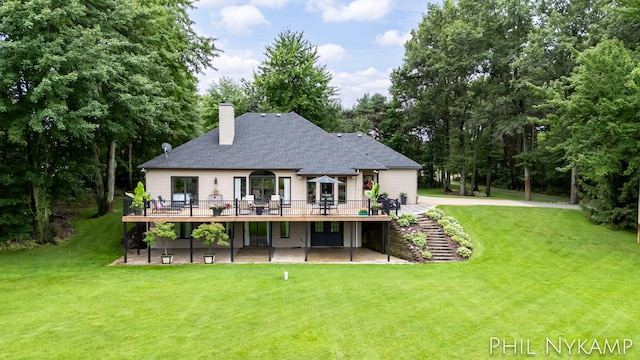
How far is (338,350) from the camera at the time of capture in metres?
8.46

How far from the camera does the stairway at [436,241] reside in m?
17.6

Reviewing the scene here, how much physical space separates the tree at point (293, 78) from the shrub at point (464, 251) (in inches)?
940

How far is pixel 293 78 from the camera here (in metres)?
38.5

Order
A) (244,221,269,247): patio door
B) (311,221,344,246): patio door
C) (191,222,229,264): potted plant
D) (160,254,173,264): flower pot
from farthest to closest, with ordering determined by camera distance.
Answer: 1. (311,221,344,246): patio door
2. (244,221,269,247): patio door
3. (160,254,173,264): flower pot
4. (191,222,229,264): potted plant

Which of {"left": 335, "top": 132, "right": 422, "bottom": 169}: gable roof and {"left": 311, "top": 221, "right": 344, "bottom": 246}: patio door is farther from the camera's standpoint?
{"left": 335, "top": 132, "right": 422, "bottom": 169}: gable roof

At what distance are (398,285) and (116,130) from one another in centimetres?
1569

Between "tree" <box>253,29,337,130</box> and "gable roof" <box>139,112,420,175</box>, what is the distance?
14.3 metres

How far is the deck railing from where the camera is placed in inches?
704

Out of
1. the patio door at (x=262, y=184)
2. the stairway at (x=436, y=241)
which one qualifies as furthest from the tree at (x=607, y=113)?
the patio door at (x=262, y=184)

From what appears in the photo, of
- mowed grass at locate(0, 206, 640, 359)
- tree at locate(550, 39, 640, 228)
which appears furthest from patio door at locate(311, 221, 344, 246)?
tree at locate(550, 39, 640, 228)

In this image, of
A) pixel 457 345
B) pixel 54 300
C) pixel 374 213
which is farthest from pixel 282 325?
pixel 374 213

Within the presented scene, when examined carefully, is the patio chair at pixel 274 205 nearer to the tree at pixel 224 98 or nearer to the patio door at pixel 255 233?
the patio door at pixel 255 233

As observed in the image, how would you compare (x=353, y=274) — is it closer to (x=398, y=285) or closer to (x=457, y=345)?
(x=398, y=285)

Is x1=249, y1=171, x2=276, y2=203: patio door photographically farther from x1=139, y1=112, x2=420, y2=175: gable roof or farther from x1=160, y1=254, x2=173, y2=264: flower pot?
x1=160, y1=254, x2=173, y2=264: flower pot
